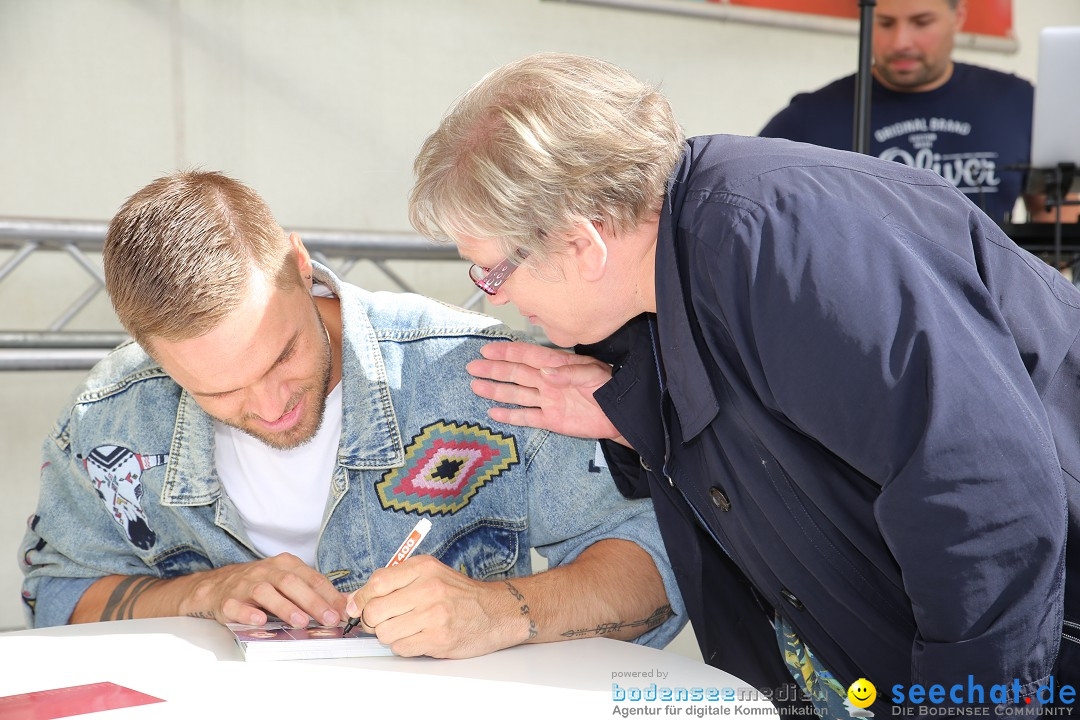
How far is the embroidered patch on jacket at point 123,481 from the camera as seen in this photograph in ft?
5.51

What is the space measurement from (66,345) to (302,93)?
166 cm

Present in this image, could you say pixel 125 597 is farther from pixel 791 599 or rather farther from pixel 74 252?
pixel 74 252

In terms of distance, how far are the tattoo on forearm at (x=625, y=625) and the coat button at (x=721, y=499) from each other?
28cm

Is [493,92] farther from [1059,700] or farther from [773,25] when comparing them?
[773,25]

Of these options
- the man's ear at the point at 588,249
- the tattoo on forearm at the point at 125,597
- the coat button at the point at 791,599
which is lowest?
the tattoo on forearm at the point at 125,597

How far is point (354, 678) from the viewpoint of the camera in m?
1.19

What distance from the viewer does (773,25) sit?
5270 millimetres

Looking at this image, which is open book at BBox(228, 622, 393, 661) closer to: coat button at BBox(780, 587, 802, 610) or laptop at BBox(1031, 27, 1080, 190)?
coat button at BBox(780, 587, 802, 610)

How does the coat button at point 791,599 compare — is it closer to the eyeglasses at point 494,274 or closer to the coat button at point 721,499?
the coat button at point 721,499

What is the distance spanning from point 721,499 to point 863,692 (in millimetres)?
300

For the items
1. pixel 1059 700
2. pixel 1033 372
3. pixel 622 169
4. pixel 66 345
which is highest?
pixel 622 169

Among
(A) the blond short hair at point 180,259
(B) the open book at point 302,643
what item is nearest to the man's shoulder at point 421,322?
(A) the blond short hair at point 180,259

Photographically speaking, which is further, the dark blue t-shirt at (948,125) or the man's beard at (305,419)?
the dark blue t-shirt at (948,125)

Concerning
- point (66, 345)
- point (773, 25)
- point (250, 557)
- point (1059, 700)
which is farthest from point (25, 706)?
point (773, 25)
